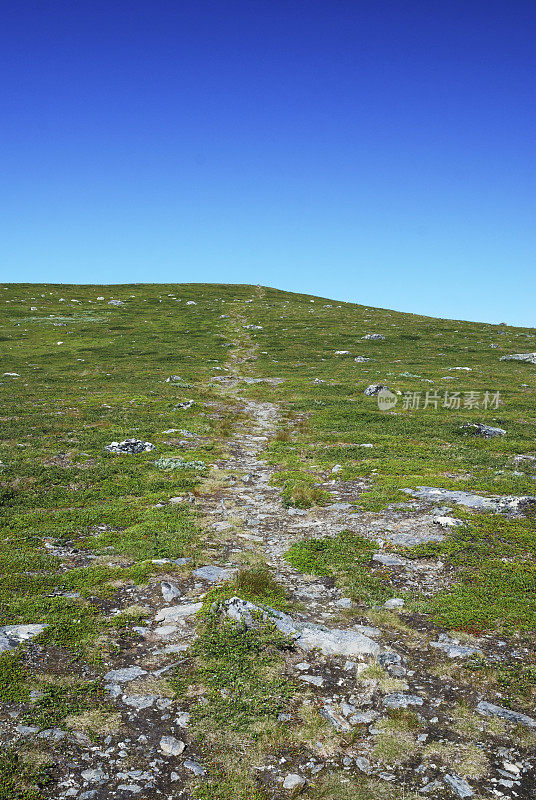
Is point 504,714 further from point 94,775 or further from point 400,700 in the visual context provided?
point 94,775

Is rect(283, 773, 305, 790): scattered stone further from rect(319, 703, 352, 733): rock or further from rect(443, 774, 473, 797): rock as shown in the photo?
rect(443, 774, 473, 797): rock

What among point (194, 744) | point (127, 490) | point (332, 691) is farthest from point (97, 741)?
point (127, 490)

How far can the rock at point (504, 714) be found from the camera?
6492 mm

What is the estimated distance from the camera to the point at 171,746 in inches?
245

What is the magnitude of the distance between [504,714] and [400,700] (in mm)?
1453

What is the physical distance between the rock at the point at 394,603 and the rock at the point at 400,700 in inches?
91.8

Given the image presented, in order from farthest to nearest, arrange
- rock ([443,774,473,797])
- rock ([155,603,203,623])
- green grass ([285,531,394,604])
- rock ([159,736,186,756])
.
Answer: green grass ([285,531,394,604])
rock ([155,603,203,623])
rock ([159,736,186,756])
rock ([443,774,473,797])

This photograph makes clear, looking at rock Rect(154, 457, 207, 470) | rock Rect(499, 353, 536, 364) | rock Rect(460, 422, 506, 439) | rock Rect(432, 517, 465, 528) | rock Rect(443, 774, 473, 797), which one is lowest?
rock Rect(443, 774, 473, 797)

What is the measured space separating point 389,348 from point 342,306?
46.2 metres

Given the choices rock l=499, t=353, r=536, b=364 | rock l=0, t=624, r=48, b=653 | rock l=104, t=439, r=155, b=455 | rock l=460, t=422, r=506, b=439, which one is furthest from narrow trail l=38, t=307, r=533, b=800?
rock l=499, t=353, r=536, b=364

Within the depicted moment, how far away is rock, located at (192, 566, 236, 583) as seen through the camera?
33.8 ft

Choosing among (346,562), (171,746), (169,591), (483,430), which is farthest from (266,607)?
(483,430)

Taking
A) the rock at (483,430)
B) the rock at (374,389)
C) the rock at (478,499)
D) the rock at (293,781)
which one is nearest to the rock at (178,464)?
the rock at (478,499)

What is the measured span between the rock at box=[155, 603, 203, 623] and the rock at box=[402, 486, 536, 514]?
8.41 metres
